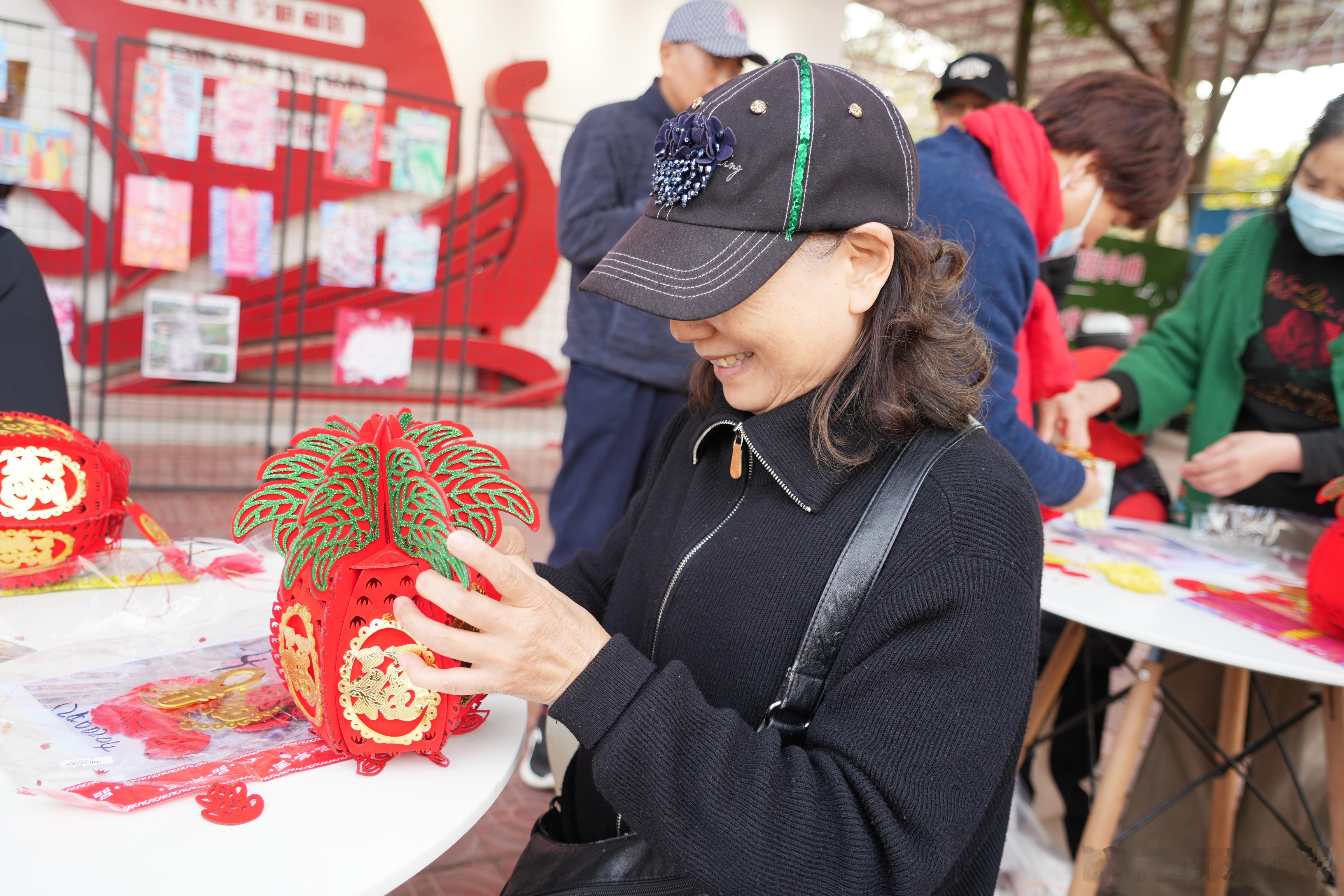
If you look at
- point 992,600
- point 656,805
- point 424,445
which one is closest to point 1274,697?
point 992,600

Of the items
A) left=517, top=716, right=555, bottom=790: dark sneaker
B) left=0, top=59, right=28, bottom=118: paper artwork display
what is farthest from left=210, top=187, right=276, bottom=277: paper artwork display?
left=517, top=716, right=555, bottom=790: dark sneaker

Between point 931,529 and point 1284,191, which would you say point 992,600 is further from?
point 1284,191

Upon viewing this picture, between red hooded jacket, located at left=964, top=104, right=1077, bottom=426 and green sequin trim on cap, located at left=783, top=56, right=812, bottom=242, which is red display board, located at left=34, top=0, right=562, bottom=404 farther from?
green sequin trim on cap, located at left=783, top=56, right=812, bottom=242

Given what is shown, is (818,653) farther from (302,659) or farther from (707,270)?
(302,659)

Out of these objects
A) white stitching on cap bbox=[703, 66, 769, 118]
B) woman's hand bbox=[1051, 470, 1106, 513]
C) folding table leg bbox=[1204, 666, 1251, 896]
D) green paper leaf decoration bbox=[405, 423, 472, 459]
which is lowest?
folding table leg bbox=[1204, 666, 1251, 896]

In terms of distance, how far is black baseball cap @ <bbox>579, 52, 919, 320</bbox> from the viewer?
3.02 feet

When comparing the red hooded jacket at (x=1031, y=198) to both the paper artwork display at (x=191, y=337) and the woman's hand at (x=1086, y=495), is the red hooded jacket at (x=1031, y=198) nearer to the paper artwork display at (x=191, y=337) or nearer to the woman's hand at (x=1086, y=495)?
the woman's hand at (x=1086, y=495)

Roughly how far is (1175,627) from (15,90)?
17.6 ft

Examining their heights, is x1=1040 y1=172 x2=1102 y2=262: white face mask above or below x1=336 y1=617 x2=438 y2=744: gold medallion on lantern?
above

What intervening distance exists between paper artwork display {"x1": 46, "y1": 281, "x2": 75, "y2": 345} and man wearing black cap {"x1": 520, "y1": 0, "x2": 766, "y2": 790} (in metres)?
3.08

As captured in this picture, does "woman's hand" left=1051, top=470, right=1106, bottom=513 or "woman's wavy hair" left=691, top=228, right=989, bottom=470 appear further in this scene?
"woman's hand" left=1051, top=470, right=1106, bottom=513

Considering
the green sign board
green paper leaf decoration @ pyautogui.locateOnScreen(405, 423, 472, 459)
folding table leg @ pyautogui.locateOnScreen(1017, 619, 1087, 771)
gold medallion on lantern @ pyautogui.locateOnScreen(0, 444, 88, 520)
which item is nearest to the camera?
green paper leaf decoration @ pyautogui.locateOnScreen(405, 423, 472, 459)

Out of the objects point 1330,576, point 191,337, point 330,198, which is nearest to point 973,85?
point 1330,576

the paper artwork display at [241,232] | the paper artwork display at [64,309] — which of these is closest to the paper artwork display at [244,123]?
the paper artwork display at [241,232]
